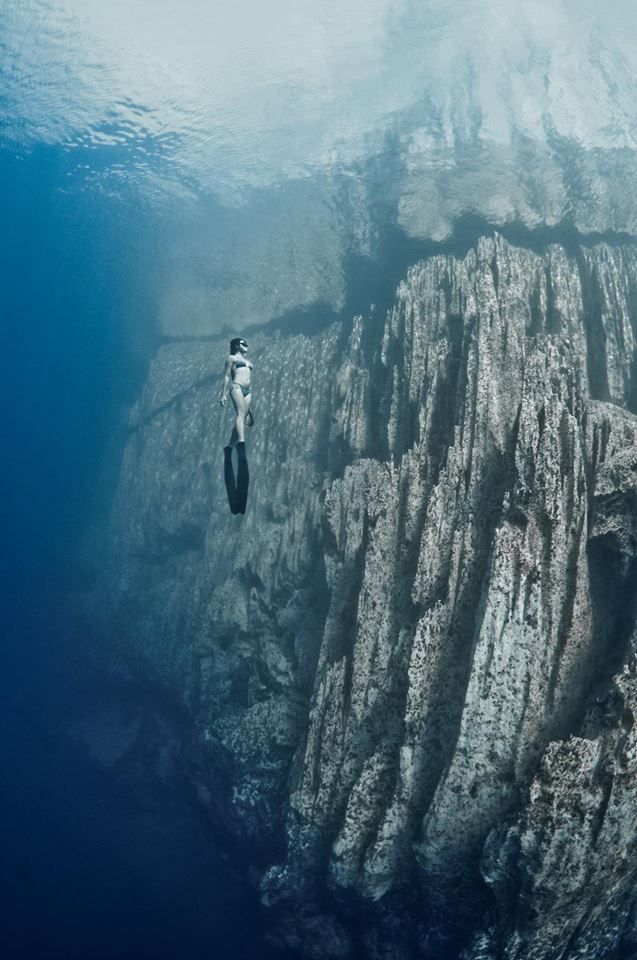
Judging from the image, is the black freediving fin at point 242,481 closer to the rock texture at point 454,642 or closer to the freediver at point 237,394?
the freediver at point 237,394

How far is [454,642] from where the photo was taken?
1009 centimetres

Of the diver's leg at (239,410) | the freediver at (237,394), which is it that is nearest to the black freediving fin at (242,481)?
the freediver at (237,394)

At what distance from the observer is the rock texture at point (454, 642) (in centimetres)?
824

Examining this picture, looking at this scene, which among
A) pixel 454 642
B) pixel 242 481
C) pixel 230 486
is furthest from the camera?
pixel 454 642

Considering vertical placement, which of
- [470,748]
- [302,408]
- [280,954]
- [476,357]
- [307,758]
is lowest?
[280,954]

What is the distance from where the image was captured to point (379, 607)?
37.9ft

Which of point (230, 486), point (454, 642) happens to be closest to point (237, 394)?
point (230, 486)

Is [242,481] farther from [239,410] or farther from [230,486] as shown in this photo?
[239,410]

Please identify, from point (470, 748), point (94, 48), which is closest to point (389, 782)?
point (470, 748)

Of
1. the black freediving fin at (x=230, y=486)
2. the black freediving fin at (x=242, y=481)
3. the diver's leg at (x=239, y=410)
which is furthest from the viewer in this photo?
the diver's leg at (x=239, y=410)

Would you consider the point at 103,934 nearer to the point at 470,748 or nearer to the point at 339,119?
the point at 470,748

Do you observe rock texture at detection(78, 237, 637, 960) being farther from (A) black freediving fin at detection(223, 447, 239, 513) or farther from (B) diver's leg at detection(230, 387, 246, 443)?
(B) diver's leg at detection(230, 387, 246, 443)

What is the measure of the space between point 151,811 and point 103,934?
4.22 metres

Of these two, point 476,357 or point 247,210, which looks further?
point 247,210
